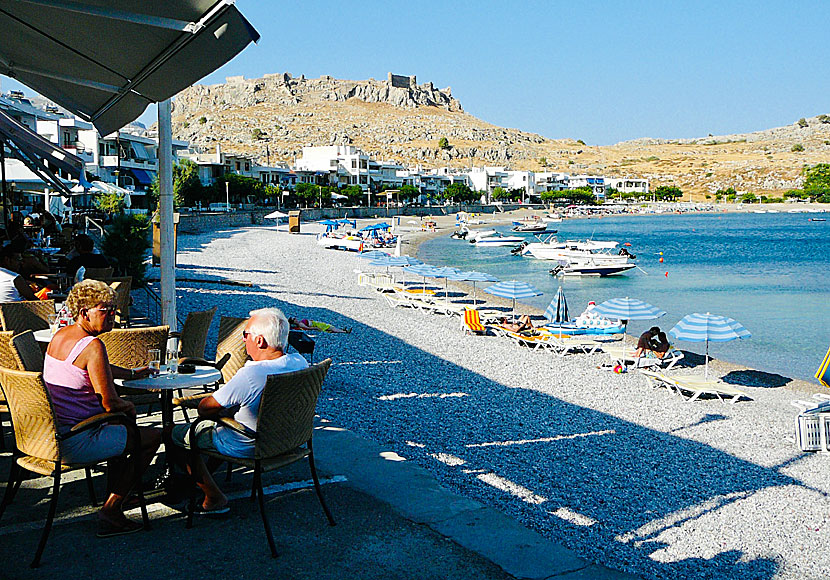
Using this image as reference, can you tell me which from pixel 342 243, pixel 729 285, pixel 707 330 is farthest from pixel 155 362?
pixel 342 243

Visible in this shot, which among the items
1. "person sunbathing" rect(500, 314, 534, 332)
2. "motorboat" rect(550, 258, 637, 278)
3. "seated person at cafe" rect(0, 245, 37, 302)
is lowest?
"motorboat" rect(550, 258, 637, 278)

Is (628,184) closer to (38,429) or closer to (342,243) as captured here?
(342,243)

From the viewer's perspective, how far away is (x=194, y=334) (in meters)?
5.98

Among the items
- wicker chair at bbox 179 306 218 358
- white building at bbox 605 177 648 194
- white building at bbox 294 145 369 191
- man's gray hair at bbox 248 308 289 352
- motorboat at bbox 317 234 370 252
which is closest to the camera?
man's gray hair at bbox 248 308 289 352

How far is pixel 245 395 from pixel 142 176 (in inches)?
2252

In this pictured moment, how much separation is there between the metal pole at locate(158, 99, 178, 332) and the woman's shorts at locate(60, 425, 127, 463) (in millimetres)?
3282

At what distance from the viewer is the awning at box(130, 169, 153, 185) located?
55156 millimetres


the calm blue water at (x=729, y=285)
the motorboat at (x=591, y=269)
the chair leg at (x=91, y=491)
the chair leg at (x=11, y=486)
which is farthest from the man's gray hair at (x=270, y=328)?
the motorboat at (x=591, y=269)

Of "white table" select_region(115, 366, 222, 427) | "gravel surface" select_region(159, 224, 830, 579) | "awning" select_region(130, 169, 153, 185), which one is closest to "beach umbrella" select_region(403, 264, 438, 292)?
"gravel surface" select_region(159, 224, 830, 579)

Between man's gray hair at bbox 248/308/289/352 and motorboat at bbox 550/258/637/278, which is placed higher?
man's gray hair at bbox 248/308/289/352

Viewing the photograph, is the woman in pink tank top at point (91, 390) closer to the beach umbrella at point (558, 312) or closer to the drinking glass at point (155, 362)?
the drinking glass at point (155, 362)

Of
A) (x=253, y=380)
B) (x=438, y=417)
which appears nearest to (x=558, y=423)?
(x=438, y=417)

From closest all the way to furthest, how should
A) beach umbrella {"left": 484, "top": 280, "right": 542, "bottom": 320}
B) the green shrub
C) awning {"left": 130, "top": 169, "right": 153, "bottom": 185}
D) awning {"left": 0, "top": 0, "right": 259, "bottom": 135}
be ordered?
awning {"left": 0, "top": 0, "right": 259, "bottom": 135}
the green shrub
beach umbrella {"left": 484, "top": 280, "right": 542, "bottom": 320}
awning {"left": 130, "top": 169, "right": 153, "bottom": 185}

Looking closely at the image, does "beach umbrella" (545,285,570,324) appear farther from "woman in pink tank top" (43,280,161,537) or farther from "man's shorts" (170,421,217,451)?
"woman in pink tank top" (43,280,161,537)
